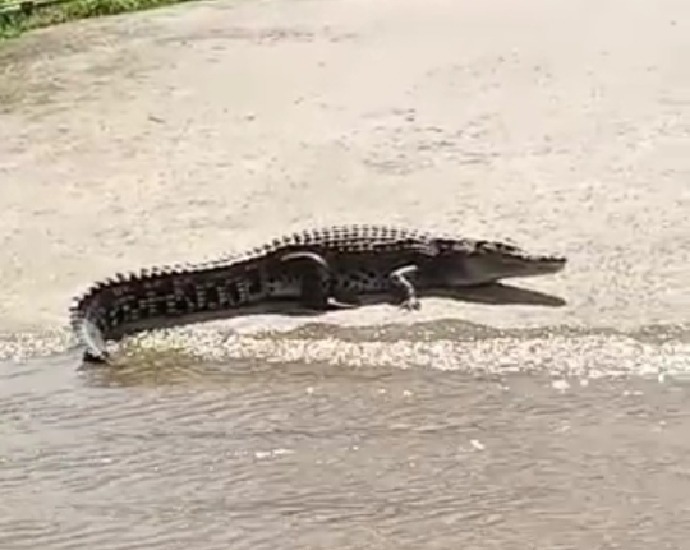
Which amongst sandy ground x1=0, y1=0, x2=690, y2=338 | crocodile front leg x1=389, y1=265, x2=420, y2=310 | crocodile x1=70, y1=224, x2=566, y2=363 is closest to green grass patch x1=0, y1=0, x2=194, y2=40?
sandy ground x1=0, y1=0, x2=690, y2=338

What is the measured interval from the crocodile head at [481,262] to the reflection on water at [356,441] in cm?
38

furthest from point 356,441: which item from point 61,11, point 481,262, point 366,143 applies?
point 61,11

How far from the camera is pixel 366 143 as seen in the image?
7035 mm

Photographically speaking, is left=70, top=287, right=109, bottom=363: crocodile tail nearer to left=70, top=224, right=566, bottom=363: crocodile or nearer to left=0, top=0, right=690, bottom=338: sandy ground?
left=70, top=224, right=566, bottom=363: crocodile

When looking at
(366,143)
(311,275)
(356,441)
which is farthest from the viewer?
(366,143)

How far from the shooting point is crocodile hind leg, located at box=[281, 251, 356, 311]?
543 centimetres

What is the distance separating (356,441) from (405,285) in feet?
4.13

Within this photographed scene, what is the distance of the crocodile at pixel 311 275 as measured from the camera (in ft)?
17.4

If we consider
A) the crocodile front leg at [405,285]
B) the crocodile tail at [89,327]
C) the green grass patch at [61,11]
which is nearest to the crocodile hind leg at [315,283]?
the crocodile front leg at [405,285]

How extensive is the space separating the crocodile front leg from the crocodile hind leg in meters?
0.16

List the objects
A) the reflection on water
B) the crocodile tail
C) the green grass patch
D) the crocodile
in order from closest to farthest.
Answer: the reflection on water < the crocodile tail < the crocodile < the green grass patch

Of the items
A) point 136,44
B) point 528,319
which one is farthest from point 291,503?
point 136,44

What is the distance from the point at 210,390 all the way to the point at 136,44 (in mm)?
5407

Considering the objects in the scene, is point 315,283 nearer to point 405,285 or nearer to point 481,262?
point 405,285
